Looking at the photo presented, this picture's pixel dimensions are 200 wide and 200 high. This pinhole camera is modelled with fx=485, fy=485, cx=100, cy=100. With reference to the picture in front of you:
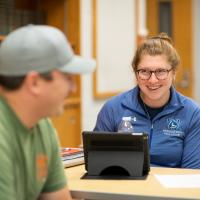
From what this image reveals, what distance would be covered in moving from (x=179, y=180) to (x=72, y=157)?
596mm

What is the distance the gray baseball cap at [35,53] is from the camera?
1511mm

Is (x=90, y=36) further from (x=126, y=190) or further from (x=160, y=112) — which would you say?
(x=126, y=190)

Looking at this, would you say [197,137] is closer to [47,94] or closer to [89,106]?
[47,94]

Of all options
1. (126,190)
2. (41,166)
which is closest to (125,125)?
(126,190)

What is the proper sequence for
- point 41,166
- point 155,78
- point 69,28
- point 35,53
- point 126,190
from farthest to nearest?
point 69,28 < point 155,78 < point 126,190 < point 41,166 < point 35,53

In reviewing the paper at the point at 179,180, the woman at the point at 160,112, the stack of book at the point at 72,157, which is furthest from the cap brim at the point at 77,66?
the woman at the point at 160,112

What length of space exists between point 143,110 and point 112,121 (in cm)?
18

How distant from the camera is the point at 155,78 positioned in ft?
8.39

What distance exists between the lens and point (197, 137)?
252 centimetres

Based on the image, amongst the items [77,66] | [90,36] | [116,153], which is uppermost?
[90,36]

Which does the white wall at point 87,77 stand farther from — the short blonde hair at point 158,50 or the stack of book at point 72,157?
the stack of book at point 72,157

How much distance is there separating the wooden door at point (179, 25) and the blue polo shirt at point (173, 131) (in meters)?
4.09

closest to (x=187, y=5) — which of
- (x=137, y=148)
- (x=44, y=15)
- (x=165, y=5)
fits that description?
(x=165, y=5)

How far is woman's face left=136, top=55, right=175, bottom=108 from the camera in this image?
2564 millimetres
